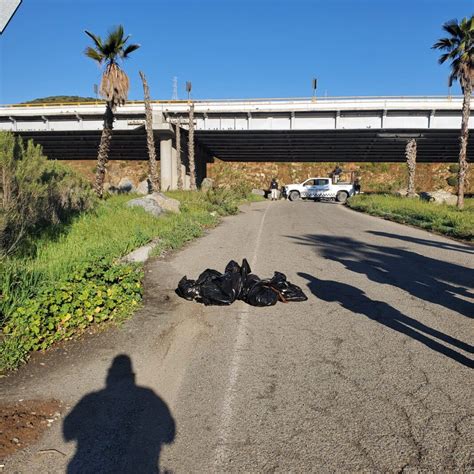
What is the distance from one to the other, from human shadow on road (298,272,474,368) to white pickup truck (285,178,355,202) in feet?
97.1

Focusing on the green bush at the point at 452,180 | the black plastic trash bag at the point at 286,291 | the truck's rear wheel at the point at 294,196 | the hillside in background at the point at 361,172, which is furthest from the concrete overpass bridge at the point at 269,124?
the black plastic trash bag at the point at 286,291

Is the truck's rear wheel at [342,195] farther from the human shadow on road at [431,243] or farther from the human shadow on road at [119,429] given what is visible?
the human shadow on road at [119,429]

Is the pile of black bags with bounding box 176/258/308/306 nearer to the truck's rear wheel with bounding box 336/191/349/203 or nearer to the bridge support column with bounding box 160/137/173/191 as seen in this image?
the truck's rear wheel with bounding box 336/191/349/203

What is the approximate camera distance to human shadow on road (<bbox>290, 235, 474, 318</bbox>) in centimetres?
655

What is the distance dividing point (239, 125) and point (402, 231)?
26.3m

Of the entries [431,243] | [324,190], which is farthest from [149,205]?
[324,190]

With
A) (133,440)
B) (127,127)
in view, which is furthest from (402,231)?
(127,127)

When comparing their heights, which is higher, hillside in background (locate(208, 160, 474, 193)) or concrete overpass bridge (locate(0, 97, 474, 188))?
concrete overpass bridge (locate(0, 97, 474, 188))

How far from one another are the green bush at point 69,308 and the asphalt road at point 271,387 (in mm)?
248

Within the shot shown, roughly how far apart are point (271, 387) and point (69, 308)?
8.93 ft

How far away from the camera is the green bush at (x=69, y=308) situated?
4434 mm

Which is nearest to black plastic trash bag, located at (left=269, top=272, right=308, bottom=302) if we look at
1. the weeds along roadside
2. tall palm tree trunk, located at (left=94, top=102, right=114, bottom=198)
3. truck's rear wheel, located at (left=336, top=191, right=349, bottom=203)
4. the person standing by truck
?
the weeds along roadside

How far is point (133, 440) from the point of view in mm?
2953

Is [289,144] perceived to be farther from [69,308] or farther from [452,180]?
[69,308]
